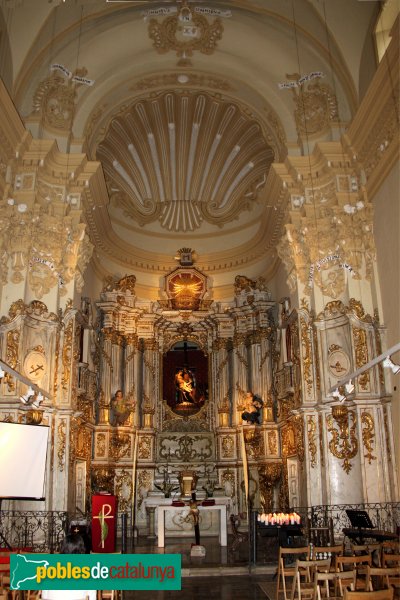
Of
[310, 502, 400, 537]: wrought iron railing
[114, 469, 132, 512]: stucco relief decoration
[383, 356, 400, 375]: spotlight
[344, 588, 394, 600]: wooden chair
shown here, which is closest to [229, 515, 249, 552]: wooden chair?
[310, 502, 400, 537]: wrought iron railing

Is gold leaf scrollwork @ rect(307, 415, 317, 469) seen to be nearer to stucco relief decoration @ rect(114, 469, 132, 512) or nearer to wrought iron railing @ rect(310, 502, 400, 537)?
wrought iron railing @ rect(310, 502, 400, 537)

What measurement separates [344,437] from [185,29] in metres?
10.8

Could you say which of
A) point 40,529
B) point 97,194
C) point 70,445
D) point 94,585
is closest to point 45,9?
point 97,194

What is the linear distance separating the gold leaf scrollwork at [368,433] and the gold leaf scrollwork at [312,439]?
123cm

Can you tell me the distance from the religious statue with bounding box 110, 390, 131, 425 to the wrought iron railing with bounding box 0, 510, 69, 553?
5.43 meters

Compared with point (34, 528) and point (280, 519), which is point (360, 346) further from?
point (34, 528)

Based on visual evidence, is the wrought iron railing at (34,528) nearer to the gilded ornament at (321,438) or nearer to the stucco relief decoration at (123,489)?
the stucco relief decoration at (123,489)

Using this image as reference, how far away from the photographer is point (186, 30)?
49.7 ft

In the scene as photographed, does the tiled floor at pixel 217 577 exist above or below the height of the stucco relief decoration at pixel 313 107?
below

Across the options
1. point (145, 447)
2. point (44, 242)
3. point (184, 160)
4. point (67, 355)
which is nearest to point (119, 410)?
point (145, 447)

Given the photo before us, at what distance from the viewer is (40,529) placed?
1153 cm

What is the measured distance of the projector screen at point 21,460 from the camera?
9328 mm

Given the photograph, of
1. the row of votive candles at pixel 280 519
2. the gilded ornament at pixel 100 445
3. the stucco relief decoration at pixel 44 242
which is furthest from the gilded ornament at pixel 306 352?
the gilded ornament at pixel 100 445

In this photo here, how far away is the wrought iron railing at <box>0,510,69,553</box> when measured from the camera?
36.3ft
